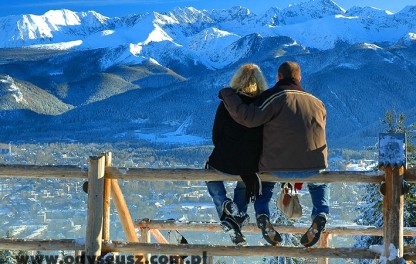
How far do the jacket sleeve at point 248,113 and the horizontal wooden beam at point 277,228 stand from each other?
77.9 inches

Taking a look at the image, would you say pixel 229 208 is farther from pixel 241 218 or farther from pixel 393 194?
pixel 393 194

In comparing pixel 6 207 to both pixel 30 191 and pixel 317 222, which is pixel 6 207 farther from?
pixel 317 222

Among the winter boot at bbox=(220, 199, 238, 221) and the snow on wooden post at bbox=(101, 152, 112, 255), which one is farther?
the winter boot at bbox=(220, 199, 238, 221)

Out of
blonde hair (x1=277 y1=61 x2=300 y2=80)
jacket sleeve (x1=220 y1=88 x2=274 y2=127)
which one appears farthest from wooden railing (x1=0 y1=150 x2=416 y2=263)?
blonde hair (x1=277 y1=61 x2=300 y2=80)

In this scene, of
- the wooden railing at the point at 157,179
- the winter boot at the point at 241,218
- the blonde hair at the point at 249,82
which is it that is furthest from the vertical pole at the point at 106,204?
the blonde hair at the point at 249,82

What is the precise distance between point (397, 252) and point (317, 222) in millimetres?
719

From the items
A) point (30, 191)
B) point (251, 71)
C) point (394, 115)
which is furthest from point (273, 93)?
point (30, 191)

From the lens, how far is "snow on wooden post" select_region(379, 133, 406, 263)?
502cm

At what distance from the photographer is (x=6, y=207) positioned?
314 ft

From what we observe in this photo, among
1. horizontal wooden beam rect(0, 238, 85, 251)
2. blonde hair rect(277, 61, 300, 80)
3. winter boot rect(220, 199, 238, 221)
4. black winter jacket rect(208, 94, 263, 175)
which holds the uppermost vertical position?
blonde hair rect(277, 61, 300, 80)

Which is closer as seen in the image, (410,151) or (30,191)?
(410,151)

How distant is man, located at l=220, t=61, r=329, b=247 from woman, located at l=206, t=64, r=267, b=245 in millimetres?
102

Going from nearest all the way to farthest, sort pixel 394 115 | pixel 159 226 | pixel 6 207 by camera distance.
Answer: pixel 159 226 → pixel 394 115 → pixel 6 207

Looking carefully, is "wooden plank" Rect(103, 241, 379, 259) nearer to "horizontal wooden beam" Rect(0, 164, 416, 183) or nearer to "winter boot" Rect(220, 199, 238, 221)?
"winter boot" Rect(220, 199, 238, 221)
